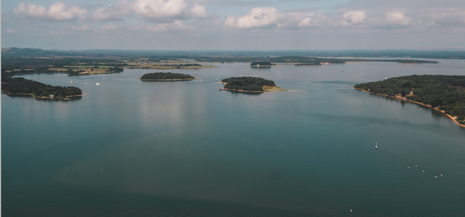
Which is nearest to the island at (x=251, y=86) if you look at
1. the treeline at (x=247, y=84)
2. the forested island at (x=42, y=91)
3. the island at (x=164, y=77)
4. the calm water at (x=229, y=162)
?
the treeline at (x=247, y=84)

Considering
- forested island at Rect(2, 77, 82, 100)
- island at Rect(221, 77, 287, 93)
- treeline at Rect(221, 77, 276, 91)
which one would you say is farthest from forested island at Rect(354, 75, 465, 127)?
forested island at Rect(2, 77, 82, 100)

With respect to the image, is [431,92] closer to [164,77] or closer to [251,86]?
[251,86]

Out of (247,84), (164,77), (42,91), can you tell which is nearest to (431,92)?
(247,84)

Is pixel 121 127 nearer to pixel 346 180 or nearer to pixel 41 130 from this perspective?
pixel 41 130

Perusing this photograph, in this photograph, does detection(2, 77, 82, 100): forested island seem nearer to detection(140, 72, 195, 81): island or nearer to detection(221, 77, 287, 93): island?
detection(140, 72, 195, 81): island

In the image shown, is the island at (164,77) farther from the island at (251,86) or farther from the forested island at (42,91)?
the forested island at (42,91)

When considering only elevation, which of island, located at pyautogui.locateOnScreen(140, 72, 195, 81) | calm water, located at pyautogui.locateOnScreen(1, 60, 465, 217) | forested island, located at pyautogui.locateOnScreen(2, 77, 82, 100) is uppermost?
island, located at pyautogui.locateOnScreen(140, 72, 195, 81)
